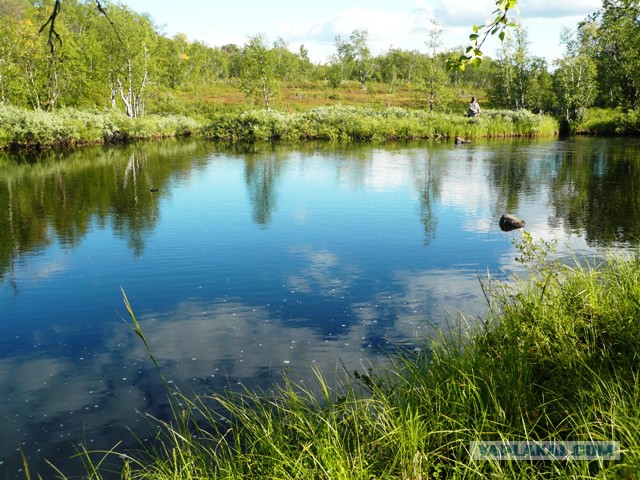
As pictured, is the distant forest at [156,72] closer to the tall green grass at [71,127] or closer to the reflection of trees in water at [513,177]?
the tall green grass at [71,127]

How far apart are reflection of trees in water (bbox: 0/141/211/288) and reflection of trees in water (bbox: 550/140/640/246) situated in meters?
13.2

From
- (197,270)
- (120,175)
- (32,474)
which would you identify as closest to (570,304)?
(32,474)

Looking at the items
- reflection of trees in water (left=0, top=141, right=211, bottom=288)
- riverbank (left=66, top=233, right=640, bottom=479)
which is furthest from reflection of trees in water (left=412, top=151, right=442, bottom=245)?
riverbank (left=66, top=233, right=640, bottom=479)

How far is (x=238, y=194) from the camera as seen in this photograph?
24469 mm

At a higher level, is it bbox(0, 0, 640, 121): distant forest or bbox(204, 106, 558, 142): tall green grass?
bbox(0, 0, 640, 121): distant forest

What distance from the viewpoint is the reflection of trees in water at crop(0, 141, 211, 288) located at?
1673 centimetres

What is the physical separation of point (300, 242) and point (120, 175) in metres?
17.1

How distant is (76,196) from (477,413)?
2232 cm

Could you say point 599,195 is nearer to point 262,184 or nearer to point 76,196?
point 262,184

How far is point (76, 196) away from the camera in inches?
930

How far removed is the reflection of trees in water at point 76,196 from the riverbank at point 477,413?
10.1 meters

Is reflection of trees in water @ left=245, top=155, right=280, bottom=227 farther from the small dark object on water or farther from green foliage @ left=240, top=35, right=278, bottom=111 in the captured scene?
green foliage @ left=240, top=35, right=278, bottom=111

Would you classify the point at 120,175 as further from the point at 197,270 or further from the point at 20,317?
the point at 20,317

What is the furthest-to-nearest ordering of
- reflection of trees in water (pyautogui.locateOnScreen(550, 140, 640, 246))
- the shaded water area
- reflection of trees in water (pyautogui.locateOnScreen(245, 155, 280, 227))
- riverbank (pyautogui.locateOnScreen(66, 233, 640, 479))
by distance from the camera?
reflection of trees in water (pyautogui.locateOnScreen(245, 155, 280, 227)), reflection of trees in water (pyautogui.locateOnScreen(550, 140, 640, 246)), the shaded water area, riverbank (pyautogui.locateOnScreen(66, 233, 640, 479))
